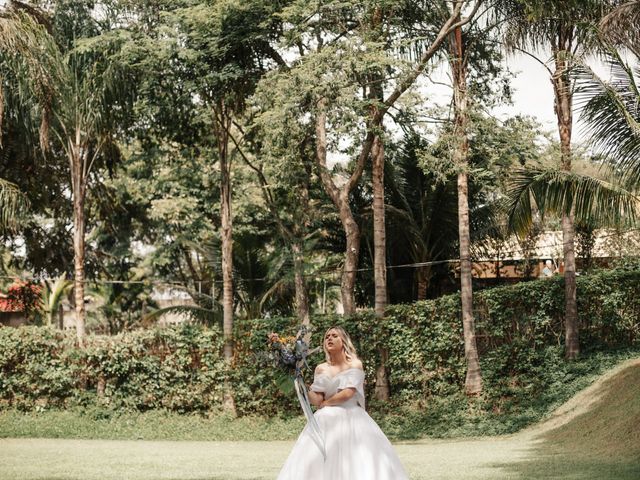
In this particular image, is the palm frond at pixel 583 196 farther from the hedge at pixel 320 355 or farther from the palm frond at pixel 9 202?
the palm frond at pixel 9 202

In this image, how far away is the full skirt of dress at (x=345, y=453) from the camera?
27.7ft

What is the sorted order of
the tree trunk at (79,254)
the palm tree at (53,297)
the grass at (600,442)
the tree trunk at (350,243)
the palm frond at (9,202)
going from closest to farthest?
the grass at (600,442) → the palm frond at (9,202) → the tree trunk at (350,243) → the tree trunk at (79,254) → the palm tree at (53,297)

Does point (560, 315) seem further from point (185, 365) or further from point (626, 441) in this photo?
point (185, 365)

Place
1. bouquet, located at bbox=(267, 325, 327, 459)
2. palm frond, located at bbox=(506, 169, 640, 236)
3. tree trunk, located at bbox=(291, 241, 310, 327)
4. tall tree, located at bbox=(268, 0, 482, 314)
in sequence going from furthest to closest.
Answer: tree trunk, located at bbox=(291, 241, 310, 327) → tall tree, located at bbox=(268, 0, 482, 314) → palm frond, located at bbox=(506, 169, 640, 236) → bouquet, located at bbox=(267, 325, 327, 459)

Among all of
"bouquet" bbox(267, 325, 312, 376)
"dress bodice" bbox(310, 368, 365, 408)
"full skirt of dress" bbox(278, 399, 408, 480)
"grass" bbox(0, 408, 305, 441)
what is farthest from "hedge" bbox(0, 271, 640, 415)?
"bouquet" bbox(267, 325, 312, 376)

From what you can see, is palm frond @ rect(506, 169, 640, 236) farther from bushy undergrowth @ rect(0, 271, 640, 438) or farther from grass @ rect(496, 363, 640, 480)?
bushy undergrowth @ rect(0, 271, 640, 438)

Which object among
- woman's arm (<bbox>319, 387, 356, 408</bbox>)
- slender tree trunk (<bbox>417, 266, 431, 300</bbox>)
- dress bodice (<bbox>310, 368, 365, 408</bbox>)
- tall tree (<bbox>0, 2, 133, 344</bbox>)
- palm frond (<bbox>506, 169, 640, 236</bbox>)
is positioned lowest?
woman's arm (<bbox>319, 387, 356, 408</bbox>)

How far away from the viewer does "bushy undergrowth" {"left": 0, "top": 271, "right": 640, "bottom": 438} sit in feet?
78.8

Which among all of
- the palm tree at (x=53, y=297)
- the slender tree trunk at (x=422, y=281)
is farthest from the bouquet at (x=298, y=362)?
the palm tree at (x=53, y=297)

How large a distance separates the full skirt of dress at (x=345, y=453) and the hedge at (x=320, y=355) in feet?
52.5

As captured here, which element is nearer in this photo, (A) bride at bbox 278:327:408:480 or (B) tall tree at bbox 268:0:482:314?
(A) bride at bbox 278:327:408:480

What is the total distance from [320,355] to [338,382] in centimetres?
1753

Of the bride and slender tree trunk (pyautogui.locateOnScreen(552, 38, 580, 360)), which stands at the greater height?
slender tree trunk (pyautogui.locateOnScreen(552, 38, 580, 360))

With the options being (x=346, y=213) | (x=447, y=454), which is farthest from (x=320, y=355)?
(x=447, y=454)
